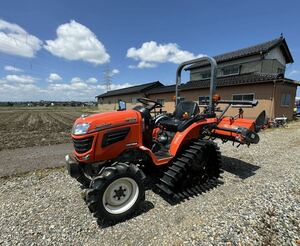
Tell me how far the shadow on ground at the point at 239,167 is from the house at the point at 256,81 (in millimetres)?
4556

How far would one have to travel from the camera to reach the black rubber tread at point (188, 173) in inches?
125

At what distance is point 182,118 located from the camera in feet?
13.4

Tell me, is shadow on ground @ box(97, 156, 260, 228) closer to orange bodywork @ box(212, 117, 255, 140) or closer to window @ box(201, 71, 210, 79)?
orange bodywork @ box(212, 117, 255, 140)

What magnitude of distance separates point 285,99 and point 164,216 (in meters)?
14.7

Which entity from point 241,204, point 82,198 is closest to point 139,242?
point 82,198

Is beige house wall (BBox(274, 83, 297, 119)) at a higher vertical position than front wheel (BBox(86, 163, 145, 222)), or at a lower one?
higher

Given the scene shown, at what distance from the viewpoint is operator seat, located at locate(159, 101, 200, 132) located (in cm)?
369

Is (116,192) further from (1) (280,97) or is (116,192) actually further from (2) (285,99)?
(2) (285,99)

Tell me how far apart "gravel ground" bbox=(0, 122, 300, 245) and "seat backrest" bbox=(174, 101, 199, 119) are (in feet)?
5.48

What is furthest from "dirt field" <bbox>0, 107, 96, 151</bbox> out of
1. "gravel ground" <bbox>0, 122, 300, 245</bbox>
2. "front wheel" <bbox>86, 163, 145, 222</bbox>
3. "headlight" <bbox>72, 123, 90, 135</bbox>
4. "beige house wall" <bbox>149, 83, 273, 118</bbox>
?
"beige house wall" <bbox>149, 83, 273, 118</bbox>

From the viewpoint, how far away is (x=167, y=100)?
21.1 m

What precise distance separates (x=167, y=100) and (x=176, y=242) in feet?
63.3

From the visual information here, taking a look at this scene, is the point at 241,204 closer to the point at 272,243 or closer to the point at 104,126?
the point at 272,243

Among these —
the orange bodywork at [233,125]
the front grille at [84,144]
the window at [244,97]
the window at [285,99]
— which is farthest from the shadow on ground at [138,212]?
the window at [285,99]
